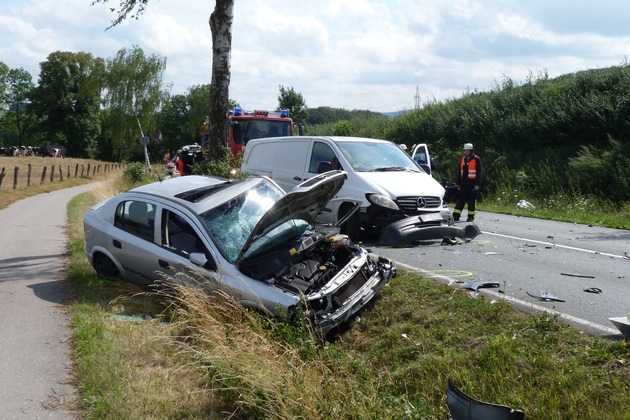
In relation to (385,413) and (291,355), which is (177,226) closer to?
(291,355)

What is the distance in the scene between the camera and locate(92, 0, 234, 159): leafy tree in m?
13.4

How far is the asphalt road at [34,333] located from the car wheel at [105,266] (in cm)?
55

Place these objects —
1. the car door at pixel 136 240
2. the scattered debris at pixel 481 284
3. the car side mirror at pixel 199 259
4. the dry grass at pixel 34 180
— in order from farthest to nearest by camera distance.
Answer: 1. the dry grass at pixel 34 180
2. the car door at pixel 136 240
3. the scattered debris at pixel 481 284
4. the car side mirror at pixel 199 259

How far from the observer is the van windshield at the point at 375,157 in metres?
11.4

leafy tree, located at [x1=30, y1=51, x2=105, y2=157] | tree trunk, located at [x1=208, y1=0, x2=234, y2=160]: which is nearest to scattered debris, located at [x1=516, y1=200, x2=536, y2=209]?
tree trunk, located at [x1=208, y1=0, x2=234, y2=160]

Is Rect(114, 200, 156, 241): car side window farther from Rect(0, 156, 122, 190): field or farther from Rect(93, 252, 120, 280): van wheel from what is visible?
Rect(0, 156, 122, 190): field

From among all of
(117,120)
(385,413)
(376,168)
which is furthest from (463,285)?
(117,120)

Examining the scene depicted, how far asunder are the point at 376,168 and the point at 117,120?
5129 centimetres

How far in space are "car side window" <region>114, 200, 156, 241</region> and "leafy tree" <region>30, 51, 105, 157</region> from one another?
7682 cm

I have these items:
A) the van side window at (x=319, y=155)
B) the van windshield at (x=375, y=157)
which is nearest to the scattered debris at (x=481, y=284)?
the van windshield at (x=375, y=157)

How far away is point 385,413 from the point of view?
4.66m

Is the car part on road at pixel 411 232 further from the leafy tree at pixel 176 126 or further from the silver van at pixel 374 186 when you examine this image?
the leafy tree at pixel 176 126

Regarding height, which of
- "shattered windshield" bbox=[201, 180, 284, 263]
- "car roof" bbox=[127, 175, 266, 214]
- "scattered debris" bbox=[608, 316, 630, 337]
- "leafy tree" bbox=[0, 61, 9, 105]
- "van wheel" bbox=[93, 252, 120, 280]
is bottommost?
"van wheel" bbox=[93, 252, 120, 280]

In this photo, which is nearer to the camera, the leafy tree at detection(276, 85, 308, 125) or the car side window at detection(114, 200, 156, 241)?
the car side window at detection(114, 200, 156, 241)
